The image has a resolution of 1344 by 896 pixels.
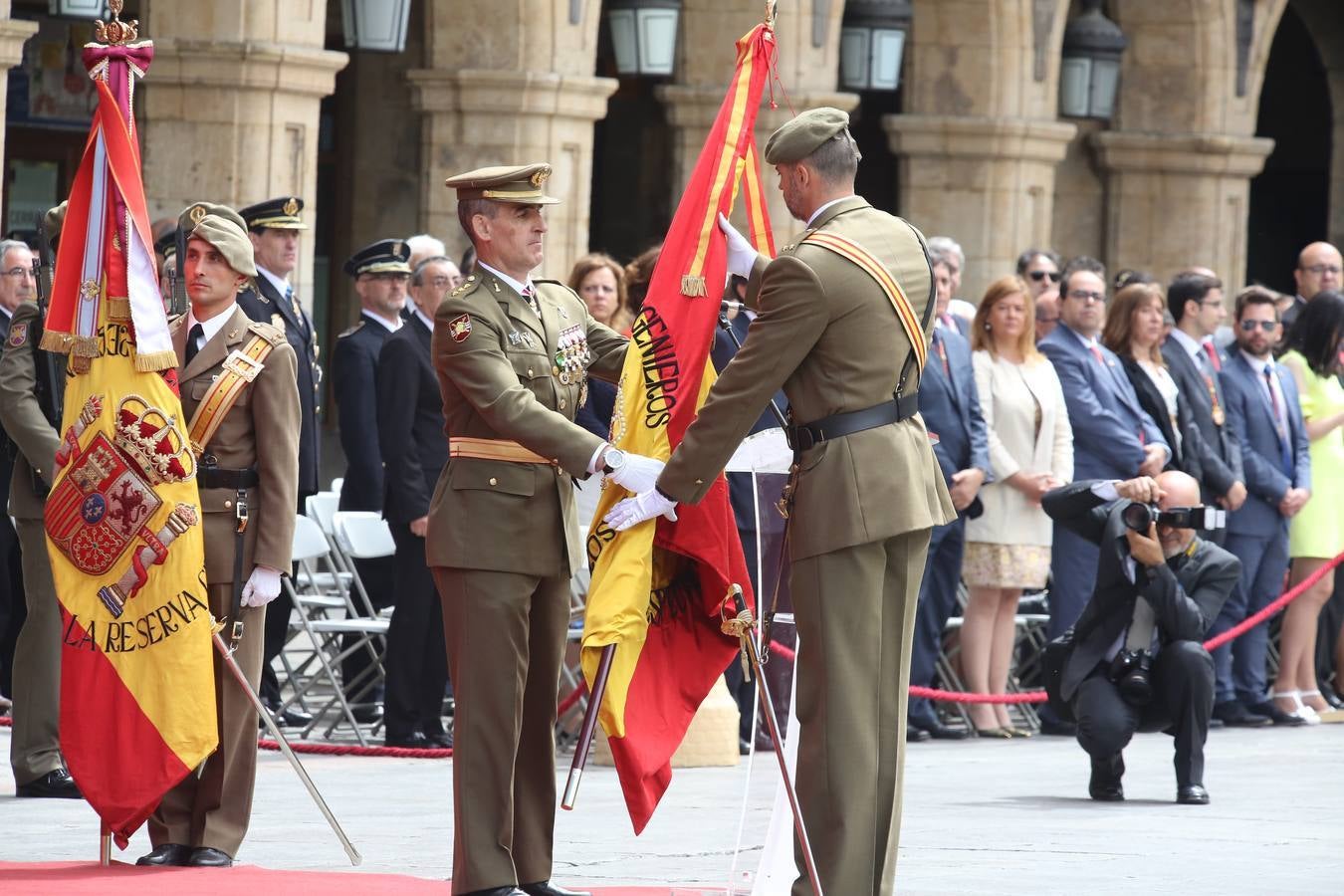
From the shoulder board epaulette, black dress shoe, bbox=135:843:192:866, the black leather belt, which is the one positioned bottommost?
black dress shoe, bbox=135:843:192:866

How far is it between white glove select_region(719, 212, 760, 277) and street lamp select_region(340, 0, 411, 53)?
23.1 ft

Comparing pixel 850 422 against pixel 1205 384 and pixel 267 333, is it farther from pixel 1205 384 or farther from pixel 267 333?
pixel 1205 384

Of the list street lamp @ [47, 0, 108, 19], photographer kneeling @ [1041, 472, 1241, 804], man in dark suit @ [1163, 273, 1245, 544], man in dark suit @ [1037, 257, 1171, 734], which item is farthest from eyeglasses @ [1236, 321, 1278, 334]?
street lamp @ [47, 0, 108, 19]

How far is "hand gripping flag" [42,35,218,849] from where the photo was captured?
24.4 ft

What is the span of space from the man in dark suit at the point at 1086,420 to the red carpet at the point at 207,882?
5001mm

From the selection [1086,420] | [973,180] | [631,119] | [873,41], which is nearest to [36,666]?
[1086,420]

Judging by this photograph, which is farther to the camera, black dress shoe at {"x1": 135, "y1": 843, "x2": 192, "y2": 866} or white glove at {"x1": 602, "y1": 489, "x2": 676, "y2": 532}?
black dress shoe at {"x1": 135, "y1": 843, "x2": 192, "y2": 866}

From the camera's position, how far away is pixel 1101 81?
62.1ft

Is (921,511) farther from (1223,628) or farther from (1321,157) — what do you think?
(1321,157)

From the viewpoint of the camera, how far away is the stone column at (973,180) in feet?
60.1

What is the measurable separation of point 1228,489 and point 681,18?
18.5 feet

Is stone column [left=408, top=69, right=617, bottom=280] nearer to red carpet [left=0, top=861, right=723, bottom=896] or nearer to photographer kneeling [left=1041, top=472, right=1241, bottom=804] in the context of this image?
photographer kneeling [left=1041, top=472, right=1241, bottom=804]

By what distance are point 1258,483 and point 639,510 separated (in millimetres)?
6328

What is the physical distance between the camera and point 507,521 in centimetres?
686
